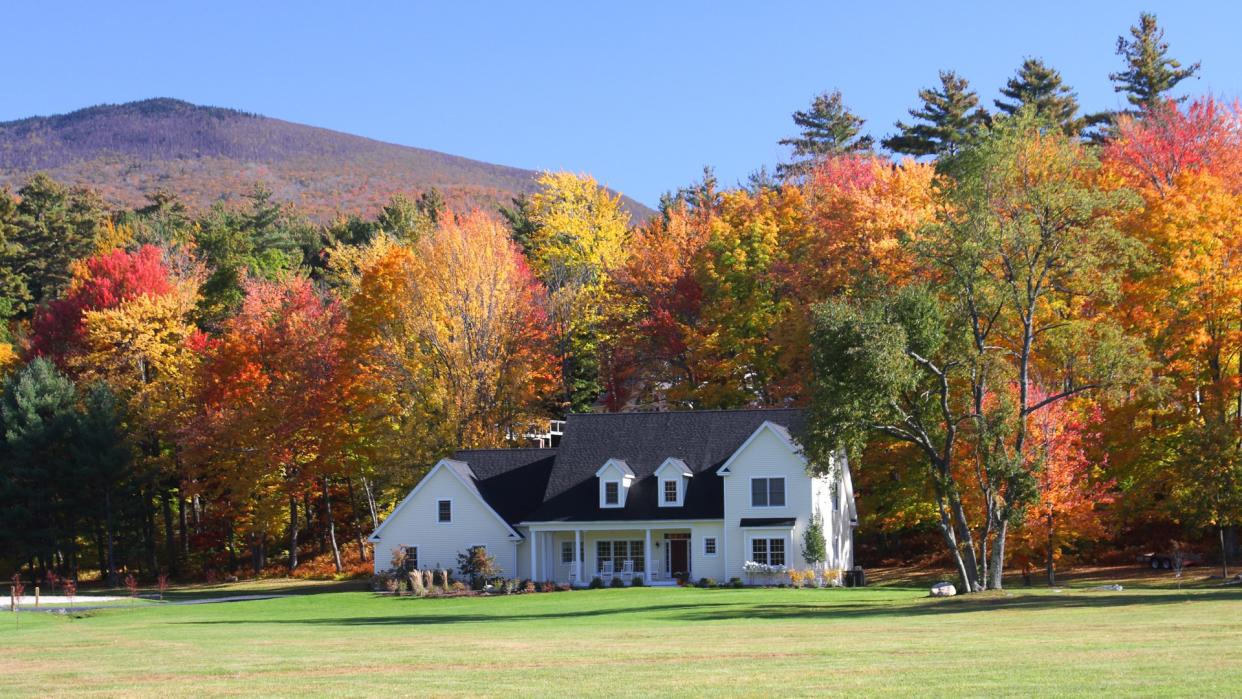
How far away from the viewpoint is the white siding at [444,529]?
54.6 metres

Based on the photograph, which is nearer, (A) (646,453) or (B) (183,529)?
Answer: (A) (646,453)

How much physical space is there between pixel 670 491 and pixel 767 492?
156 inches

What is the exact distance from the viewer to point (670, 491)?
177 feet

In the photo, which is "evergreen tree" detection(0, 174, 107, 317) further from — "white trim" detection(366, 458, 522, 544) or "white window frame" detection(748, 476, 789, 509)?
"white window frame" detection(748, 476, 789, 509)

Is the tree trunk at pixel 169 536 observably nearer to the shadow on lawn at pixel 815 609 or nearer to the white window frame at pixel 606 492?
the white window frame at pixel 606 492

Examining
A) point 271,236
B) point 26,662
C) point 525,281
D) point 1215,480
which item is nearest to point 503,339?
point 525,281

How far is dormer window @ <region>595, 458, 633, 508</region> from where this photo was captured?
2120 inches

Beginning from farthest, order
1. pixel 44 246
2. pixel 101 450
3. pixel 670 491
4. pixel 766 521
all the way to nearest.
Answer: pixel 44 246 < pixel 101 450 < pixel 670 491 < pixel 766 521

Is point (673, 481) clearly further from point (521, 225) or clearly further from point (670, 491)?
point (521, 225)

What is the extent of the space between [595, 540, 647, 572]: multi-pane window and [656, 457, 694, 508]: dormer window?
2.30m

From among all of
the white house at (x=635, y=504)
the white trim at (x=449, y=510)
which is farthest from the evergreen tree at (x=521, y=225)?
the white trim at (x=449, y=510)

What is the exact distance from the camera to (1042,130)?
42.0 metres

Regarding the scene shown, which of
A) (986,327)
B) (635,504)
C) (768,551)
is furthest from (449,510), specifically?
(986,327)

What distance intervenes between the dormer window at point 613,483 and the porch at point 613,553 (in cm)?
109
